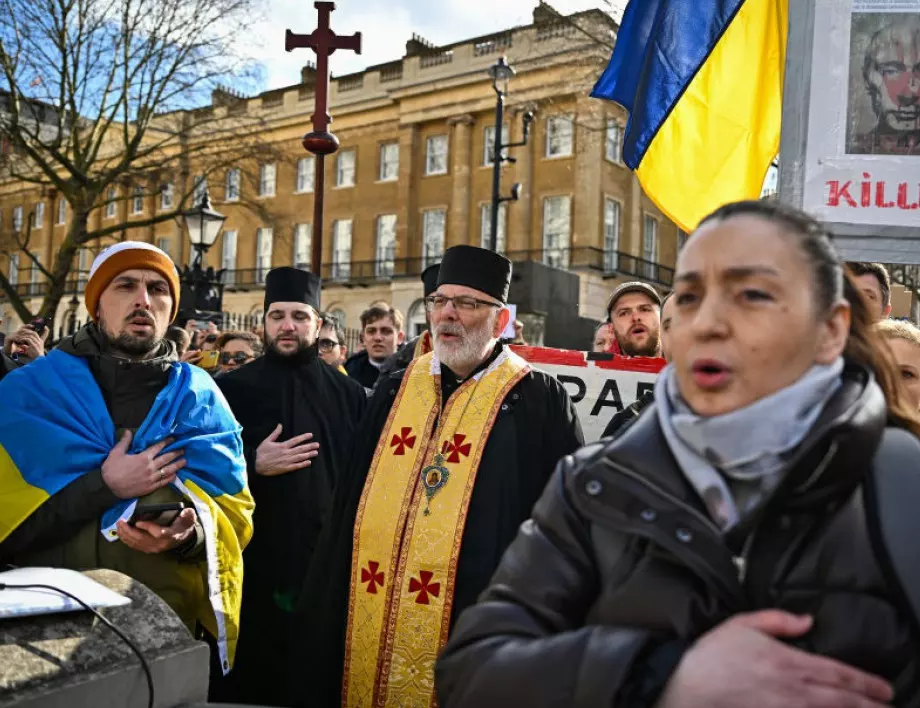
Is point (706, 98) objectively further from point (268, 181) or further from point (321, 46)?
point (268, 181)

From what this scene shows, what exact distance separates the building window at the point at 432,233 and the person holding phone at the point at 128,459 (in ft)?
114

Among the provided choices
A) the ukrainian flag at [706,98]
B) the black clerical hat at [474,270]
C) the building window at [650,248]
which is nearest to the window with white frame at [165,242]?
the building window at [650,248]

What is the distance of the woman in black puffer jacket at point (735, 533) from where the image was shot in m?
1.29

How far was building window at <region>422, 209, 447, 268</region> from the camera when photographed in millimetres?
38344

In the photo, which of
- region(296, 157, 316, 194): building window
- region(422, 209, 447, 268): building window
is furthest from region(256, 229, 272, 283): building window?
region(422, 209, 447, 268): building window

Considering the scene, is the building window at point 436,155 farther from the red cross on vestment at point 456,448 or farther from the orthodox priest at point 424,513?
the red cross on vestment at point 456,448

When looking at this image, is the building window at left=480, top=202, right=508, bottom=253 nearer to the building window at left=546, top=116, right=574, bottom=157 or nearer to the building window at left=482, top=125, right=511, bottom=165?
the building window at left=482, top=125, right=511, bottom=165

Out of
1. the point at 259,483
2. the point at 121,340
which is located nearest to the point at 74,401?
the point at 121,340

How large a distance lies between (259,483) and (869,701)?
3884mm

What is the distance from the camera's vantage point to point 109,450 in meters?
3.37

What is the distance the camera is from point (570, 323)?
16.2 meters

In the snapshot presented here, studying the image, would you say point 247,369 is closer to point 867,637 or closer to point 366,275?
point 867,637

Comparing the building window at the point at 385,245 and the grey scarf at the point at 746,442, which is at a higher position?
the building window at the point at 385,245

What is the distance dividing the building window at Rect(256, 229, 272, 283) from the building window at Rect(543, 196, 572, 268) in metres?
14.7
